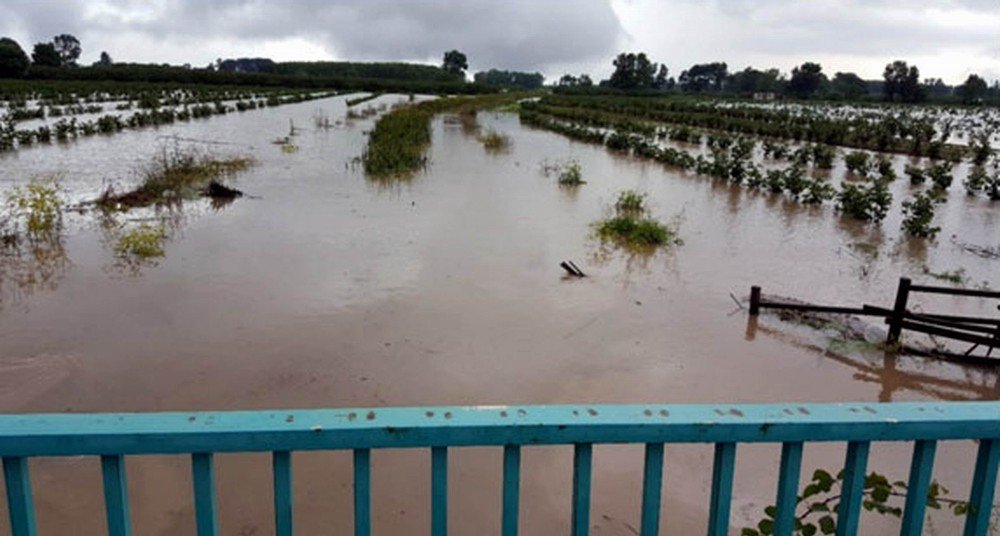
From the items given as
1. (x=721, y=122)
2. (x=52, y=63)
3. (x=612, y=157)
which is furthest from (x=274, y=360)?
(x=52, y=63)

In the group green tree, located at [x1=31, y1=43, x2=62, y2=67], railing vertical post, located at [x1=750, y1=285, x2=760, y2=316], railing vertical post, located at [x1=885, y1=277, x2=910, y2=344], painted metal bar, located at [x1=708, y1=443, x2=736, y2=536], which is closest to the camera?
painted metal bar, located at [x1=708, y1=443, x2=736, y2=536]

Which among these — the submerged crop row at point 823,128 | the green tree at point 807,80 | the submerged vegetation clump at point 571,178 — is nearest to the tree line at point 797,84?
the green tree at point 807,80

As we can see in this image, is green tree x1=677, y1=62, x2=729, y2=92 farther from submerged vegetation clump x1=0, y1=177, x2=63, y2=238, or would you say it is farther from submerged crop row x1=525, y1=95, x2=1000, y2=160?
submerged vegetation clump x1=0, y1=177, x2=63, y2=238

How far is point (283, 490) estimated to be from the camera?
1.59 meters

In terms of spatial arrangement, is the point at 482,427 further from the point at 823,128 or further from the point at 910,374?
the point at 823,128

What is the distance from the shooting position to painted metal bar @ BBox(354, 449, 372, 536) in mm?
1575

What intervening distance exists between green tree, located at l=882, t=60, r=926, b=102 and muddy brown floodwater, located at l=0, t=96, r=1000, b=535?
6960cm

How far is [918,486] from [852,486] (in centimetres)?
17

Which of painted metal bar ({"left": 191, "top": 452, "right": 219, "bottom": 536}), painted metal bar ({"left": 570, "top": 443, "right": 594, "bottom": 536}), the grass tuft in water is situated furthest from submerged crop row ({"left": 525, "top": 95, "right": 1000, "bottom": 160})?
painted metal bar ({"left": 191, "top": 452, "right": 219, "bottom": 536})

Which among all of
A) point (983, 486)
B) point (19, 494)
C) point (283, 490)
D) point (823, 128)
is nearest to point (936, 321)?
point (983, 486)

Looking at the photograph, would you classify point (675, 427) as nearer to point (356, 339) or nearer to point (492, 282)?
point (356, 339)

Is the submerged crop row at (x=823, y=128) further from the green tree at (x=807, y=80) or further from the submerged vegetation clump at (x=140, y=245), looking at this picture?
the green tree at (x=807, y=80)

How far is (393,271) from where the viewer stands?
9461mm

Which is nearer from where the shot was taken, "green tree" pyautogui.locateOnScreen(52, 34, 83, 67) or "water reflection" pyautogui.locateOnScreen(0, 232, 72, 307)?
"water reflection" pyautogui.locateOnScreen(0, 232, 72, 307)
